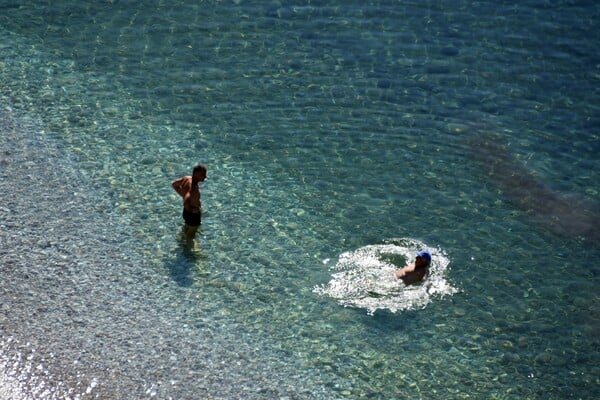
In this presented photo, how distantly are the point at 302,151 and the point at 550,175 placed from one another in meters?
4.42

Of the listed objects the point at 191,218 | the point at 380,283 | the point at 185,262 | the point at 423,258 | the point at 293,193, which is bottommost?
the point at 185,262

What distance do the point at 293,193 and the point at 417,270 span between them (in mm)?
2967

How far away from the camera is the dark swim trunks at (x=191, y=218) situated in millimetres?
13750

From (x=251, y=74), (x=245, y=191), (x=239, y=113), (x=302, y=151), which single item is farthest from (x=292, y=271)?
(x=251, y=74)

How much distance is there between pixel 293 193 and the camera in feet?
49.8

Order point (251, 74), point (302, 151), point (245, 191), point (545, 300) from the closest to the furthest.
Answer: point (545, 300)
point (245, 191)
point (302, 151)
point (251, 74)

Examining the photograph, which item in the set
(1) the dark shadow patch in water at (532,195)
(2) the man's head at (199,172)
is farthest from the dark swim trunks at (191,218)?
(1) the dark shadow patch in water at (532,195)

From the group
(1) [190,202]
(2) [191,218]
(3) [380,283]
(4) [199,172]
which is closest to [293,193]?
(2) [191,218]

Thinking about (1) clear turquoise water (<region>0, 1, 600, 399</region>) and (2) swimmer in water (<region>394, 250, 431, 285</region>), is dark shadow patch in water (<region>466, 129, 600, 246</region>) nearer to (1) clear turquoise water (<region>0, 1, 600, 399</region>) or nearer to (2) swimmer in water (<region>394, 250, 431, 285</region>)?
(1) clear turquoise water (<region>0, 1, 600, 399</region>)

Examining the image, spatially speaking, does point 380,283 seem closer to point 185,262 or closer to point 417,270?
point 417,270

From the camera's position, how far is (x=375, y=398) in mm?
11578

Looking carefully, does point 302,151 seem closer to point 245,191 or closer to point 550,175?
point 245,191

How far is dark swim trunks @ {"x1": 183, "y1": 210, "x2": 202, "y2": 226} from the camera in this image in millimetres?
13750

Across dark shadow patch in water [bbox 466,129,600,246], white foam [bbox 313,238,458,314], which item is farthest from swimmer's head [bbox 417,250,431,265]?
dark shadow patch in water [bbox 466,129,600,246]
